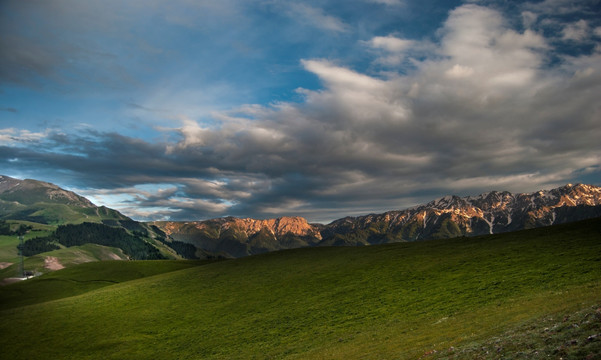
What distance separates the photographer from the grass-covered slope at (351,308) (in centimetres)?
3600

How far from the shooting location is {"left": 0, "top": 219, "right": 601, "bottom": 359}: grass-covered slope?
118 ft

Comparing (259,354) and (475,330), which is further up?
(475,330)

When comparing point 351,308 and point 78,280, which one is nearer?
point 351,308

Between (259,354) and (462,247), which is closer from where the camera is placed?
(259,354)

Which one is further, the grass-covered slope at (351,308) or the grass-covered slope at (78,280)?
the grass-covered slope at (78,280)

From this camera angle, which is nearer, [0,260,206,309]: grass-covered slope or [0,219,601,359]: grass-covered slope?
[0,219,601,359]: grass-covered slope

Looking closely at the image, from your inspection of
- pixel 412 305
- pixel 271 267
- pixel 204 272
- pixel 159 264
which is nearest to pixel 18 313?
pixel 204 272

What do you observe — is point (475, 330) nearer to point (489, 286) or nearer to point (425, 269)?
point (489, 286)

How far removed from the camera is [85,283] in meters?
141

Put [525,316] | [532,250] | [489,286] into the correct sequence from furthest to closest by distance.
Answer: [532,250], [489,286], [525,316]

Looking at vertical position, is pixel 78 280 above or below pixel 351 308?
below

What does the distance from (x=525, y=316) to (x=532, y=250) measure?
45.2 metres

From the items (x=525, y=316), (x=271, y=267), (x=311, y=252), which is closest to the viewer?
(x=525, y=316)

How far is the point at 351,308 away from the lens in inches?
2365
